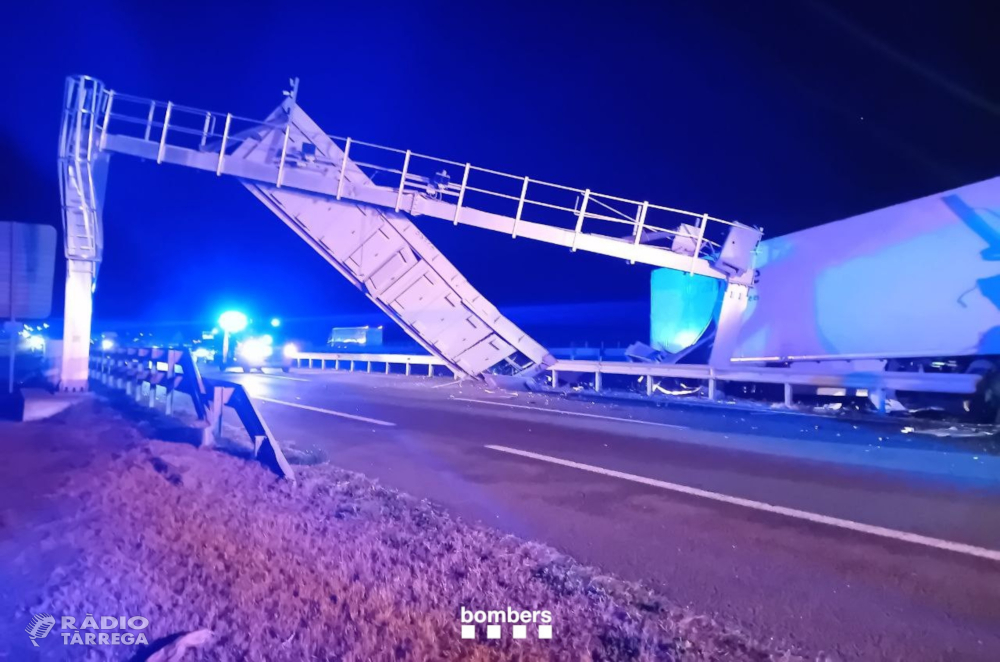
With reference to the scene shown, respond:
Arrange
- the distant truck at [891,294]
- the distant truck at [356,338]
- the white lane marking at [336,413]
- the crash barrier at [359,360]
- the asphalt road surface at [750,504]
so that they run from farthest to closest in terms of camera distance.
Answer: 1. the distant truck at [356,338]
2. the crash barrier at [359,360]
3. the white lane marking at [336,413]
4. the distant truck at [891,294]
5. the asphalt road surface at [750,504]

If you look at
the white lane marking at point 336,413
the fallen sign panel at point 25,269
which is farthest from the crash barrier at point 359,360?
the fallen sign panel at point 25,269

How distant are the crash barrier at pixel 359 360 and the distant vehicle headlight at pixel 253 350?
266 cm

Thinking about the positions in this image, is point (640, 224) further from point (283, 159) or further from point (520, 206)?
point (283, 159)

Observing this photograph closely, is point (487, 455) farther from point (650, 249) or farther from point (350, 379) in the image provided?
point (350, 379)

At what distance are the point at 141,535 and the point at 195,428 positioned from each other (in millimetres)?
5313

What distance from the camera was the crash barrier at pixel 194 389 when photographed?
746cm

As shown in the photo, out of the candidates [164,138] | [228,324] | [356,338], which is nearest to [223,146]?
[164,138]

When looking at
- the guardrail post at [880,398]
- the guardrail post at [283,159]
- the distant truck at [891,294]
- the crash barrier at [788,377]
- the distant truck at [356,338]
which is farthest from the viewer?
the distant truck at [356,338]

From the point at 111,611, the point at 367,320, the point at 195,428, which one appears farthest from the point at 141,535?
the point at 367,320

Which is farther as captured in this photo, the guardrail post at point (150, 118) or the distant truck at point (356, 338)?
the distant truck at point (356, 338)

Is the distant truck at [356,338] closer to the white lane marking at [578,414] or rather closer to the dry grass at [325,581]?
the white lane marking at [578,414]

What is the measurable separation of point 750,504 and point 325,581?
13.3ft

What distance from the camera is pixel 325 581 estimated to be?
159 inches

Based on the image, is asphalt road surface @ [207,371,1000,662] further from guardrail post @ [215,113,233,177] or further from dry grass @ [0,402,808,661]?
guardrail post @ [215,113,233,177]
